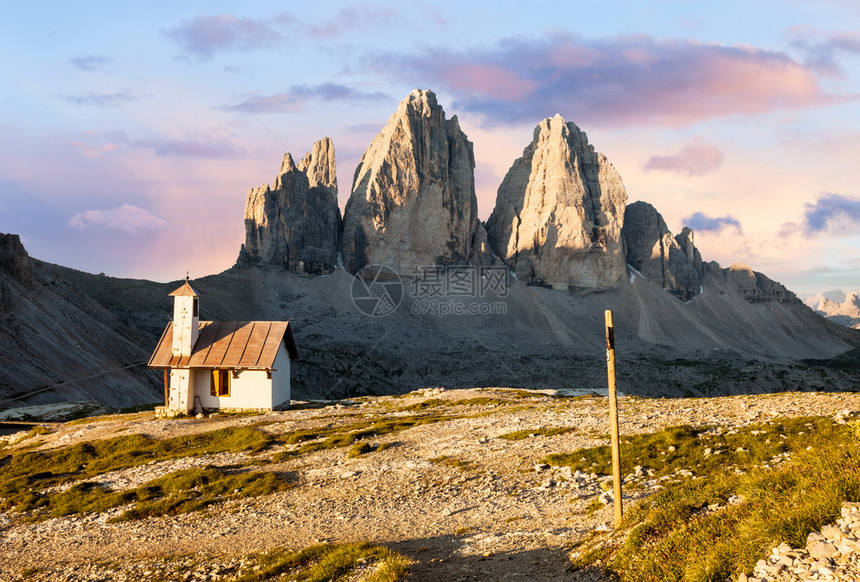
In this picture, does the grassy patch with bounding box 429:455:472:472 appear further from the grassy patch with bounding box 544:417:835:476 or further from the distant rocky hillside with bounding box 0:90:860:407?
the distant rocky hillside with bounding box 0:90:860:407

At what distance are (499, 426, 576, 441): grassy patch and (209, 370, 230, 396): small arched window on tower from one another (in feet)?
81.7

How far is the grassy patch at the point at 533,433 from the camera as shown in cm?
3062

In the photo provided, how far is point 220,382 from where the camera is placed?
155 ft

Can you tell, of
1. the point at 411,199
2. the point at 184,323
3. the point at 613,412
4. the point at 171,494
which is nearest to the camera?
the point at 613,412

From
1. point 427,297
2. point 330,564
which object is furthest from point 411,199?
point 330,564

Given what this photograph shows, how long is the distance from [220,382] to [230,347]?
276cm

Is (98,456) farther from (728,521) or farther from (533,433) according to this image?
(728,521)

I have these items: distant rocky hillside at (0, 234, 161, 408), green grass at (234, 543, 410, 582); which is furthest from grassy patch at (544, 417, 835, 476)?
distant rocky hillside at (0, 234, 161, 408)

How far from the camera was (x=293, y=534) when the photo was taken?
19.1m

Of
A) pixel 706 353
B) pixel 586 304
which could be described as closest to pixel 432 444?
pixel 706 353

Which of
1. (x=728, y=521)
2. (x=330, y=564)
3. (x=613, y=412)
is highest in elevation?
(x=613, y=412)

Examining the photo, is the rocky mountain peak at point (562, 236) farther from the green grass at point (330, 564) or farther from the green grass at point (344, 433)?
the green grass at point (330, 564)

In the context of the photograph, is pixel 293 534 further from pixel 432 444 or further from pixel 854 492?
pixel 854 492

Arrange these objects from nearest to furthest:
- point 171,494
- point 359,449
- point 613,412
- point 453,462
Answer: point 613,412, point 171,494, point 453,462, point 359,449
